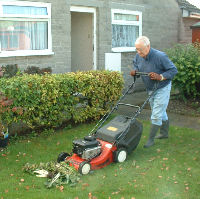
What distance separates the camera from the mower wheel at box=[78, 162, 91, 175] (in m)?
4.74

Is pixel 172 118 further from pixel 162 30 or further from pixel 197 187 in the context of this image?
pixel 162 30

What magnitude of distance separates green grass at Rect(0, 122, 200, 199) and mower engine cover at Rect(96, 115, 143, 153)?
30 cm

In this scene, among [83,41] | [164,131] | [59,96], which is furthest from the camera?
[83,41]

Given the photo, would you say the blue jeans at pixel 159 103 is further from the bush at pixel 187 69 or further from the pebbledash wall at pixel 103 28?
the pebbledash wall at pixel 103 28

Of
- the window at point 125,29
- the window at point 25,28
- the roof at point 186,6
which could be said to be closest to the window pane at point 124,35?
the window at point 125,29

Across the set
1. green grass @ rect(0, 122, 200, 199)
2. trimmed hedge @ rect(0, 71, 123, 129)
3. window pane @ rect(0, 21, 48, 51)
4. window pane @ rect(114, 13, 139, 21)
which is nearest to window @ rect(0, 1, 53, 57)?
window pane @ rect(0, 21, 48, 51)

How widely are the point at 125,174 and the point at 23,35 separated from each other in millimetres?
5733

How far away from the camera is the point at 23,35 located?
930 centimetres

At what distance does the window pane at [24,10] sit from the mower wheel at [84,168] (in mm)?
5381

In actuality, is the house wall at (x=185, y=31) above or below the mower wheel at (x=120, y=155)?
above

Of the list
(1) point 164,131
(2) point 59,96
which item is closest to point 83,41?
(2) point 59,96

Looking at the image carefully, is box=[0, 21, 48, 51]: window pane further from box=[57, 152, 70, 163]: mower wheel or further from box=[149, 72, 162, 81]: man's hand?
box=[149, 72, 162, 81]: man's hand

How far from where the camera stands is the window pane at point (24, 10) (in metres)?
8.70

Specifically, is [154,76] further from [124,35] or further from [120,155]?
[124,35]
